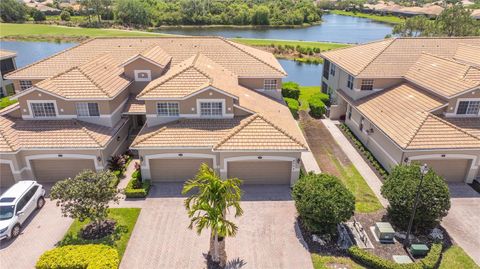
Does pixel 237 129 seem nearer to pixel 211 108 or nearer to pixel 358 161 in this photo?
pixel 211 108

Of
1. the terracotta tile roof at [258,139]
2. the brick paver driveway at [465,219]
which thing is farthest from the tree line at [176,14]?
the brick paver driveway at [465,219]

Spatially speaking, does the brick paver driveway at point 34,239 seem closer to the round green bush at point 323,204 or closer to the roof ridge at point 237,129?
the roof ridge at point 237,129

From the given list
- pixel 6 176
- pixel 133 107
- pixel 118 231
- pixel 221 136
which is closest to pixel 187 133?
pixel 221 136

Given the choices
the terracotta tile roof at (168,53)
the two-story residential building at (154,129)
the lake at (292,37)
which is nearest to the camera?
the two-story residential building at (154,129)

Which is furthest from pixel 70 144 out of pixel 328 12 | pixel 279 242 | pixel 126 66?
pixel 328 12

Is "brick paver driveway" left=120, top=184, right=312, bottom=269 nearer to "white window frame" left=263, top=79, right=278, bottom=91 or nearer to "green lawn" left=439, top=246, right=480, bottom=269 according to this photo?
"green lawn" left=439, top=246, right=480, bottom=269
